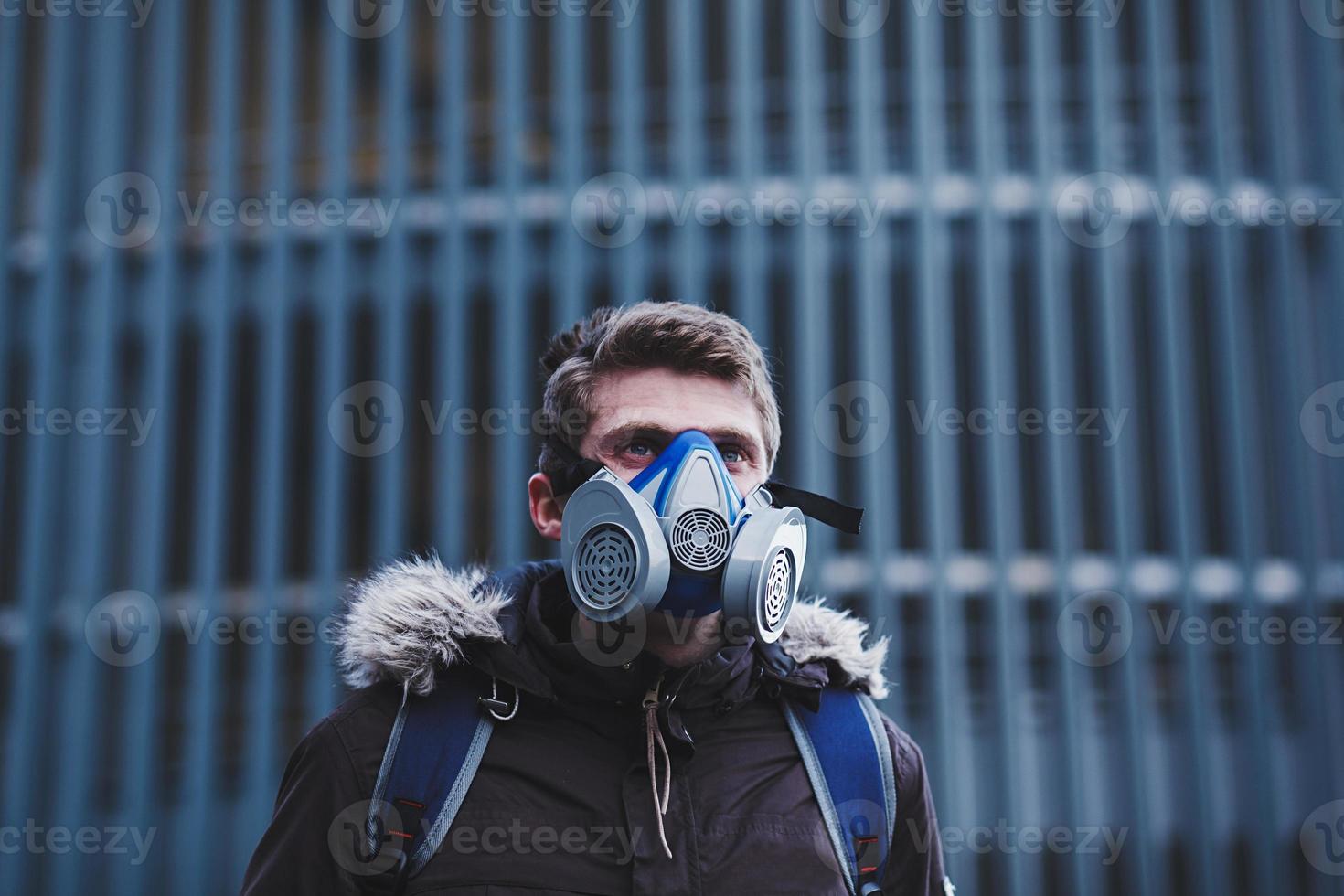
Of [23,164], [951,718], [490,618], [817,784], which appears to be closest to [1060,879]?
[951,718]

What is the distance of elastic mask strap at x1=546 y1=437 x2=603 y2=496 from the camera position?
7.63ft

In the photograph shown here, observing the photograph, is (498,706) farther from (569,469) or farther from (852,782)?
(852,782)

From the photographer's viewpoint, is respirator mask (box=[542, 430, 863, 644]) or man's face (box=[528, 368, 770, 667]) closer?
respirator mask (box=[542, 430, 863, 644])

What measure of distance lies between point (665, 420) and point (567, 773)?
667 mm

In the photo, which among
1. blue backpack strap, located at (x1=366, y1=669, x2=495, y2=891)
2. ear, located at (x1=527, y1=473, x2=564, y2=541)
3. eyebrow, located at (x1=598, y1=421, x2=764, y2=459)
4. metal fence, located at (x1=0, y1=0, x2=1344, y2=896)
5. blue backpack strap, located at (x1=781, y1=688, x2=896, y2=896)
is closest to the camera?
blue backpack strap, located at (x1=366, y1=669, x2=495, y2=891)

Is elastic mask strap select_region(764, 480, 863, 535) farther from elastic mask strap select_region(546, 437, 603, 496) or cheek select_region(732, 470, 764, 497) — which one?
elastic mask strap select_region(546, 437, 603, 496)

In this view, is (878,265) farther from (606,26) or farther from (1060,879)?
(1060,879)

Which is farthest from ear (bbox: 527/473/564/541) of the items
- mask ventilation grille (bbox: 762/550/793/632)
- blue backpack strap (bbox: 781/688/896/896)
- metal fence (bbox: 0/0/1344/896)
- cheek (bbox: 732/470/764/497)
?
metal fence (bbox: 0/0/1344/896)

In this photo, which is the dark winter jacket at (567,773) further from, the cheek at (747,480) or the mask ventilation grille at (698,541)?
the cheek at (747,480)

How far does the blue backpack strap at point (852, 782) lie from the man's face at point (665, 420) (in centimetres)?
46

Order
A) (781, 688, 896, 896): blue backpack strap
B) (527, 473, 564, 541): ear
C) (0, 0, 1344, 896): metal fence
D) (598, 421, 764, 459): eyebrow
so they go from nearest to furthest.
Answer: (781, 688, 896, 896): blue backpack strap
(598, 421, 764, 459): eyebrow
(527, 473, 564, 541): ear
(0, 0, 1344, 896): metal fence

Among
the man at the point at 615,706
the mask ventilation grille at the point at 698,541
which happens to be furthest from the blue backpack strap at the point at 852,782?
the mask ventilation grille at the point at 698,541

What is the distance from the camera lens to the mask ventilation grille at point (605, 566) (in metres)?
2.12

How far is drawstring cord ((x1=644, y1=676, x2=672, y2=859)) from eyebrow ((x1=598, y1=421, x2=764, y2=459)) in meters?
0.45
